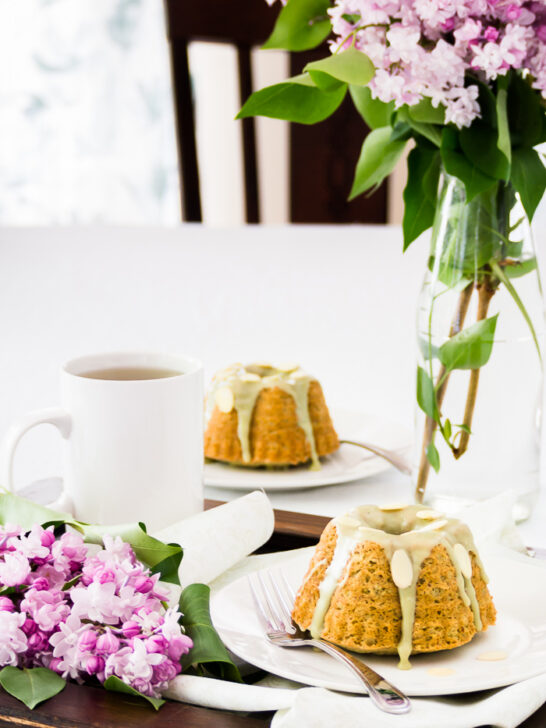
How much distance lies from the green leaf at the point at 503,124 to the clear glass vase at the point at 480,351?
6 cm

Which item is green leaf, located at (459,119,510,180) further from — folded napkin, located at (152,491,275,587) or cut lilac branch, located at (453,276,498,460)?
folded napkin, located at (152,491,275,587)

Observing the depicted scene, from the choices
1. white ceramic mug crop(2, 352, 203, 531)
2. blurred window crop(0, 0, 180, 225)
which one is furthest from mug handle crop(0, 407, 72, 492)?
blurred window crop(0, 0, 180, 225)

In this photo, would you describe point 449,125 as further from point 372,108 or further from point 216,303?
point 216,303

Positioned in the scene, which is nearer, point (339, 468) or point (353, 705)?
point (353, 705)

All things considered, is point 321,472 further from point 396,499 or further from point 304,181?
point 304,181

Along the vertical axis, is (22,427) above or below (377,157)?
below

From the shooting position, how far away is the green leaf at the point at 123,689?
1.49ft

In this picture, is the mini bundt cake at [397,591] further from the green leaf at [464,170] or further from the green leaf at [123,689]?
the green leaf at [464,170]

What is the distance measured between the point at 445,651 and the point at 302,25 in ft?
1.86

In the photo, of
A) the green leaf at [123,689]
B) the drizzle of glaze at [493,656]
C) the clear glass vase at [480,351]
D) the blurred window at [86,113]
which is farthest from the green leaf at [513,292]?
the blurred window at [86,113]

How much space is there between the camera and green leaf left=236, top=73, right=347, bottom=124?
2.54ft

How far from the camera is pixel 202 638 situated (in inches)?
20.6

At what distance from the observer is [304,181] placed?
324cm

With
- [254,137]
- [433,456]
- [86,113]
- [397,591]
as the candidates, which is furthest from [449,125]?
[86,113]
